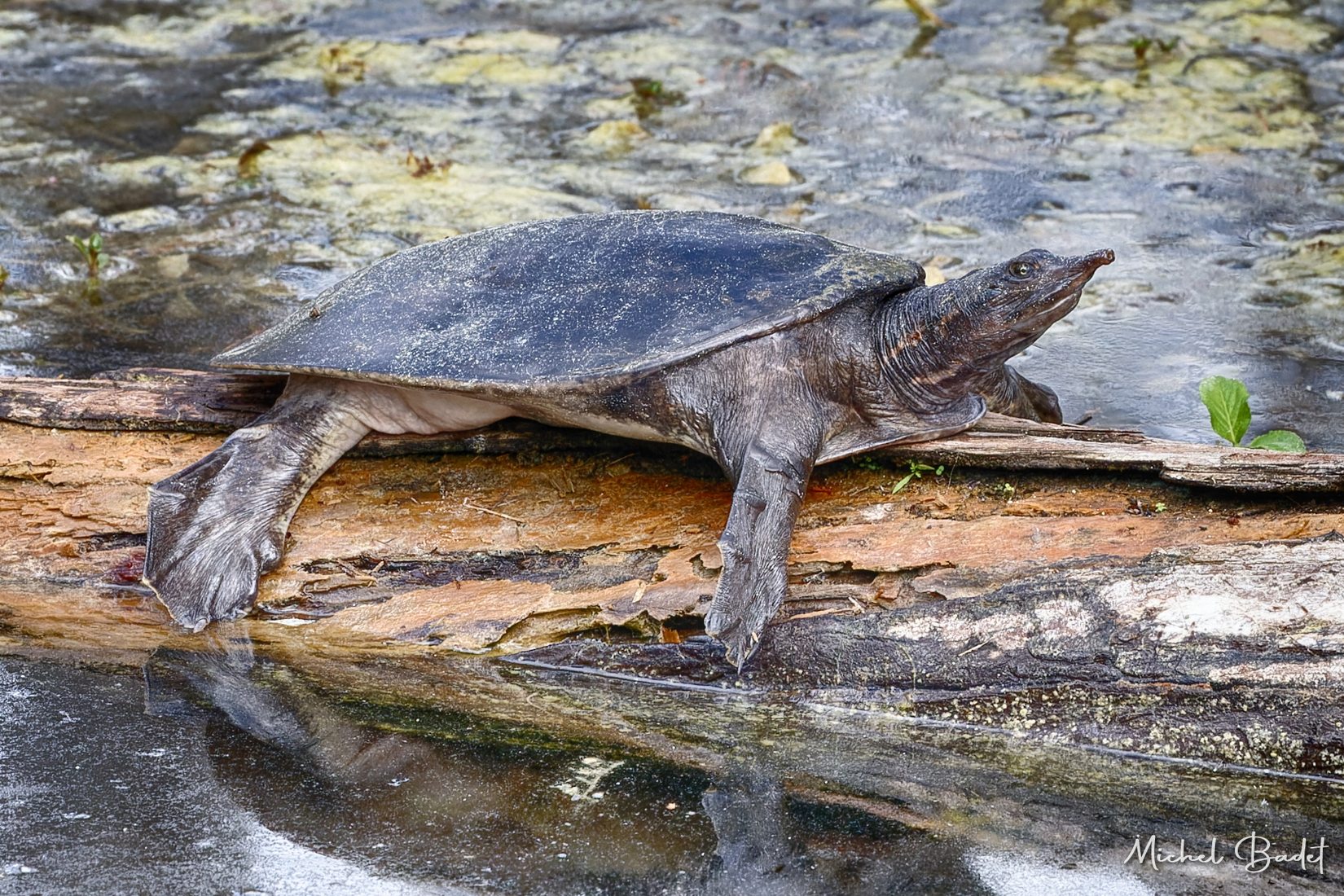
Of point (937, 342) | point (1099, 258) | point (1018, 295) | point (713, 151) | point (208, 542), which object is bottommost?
point (208, 542)

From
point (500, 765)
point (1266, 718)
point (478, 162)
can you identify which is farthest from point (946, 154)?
point (500, 765)

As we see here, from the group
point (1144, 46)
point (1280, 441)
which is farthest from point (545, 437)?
point (1144, 46)

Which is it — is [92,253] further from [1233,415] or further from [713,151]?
[1233,415]

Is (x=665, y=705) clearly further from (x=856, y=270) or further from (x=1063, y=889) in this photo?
(x=856, y=270)

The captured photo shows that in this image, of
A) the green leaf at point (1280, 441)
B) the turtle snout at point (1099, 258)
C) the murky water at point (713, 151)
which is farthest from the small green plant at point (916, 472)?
the murky water at point (713, 151)

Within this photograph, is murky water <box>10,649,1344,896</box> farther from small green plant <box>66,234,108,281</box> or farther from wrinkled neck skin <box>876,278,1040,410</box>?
small green plant <box>66,234,108,281</box>

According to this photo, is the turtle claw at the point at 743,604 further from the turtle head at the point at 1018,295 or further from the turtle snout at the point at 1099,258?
the turtle snout at the point at 1099,258
